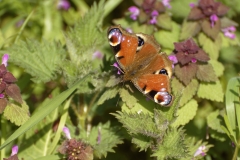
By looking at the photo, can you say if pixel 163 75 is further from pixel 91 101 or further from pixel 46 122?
pixel 46 122

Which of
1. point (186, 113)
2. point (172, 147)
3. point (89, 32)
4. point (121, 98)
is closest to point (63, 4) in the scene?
point (89, 32)

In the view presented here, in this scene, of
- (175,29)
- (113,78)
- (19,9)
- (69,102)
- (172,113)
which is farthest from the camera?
(19,9)

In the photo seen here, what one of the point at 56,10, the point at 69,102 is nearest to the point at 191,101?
the point at 69,102

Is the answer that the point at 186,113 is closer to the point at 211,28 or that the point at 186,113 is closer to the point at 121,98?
the point at 121,98

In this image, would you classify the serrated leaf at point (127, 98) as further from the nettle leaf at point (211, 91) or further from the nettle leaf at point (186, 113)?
the nettle leaf at point (211, 91)

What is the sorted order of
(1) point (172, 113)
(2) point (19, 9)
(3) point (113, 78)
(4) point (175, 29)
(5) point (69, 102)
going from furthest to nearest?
(2) point (19, 9)
(4) point (175, 29)
(5) point (69, 102)
(3) point (113, 78)
(1) point (172, 113)

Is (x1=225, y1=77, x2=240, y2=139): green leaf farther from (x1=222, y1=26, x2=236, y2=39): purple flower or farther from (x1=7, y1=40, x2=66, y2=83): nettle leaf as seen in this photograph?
(x1=7, y1=40, x2=66, y2=83): nettle leaf

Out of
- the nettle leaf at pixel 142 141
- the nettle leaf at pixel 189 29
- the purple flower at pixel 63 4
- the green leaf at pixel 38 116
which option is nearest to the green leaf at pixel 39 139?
the green leaf at pixel 38 116
